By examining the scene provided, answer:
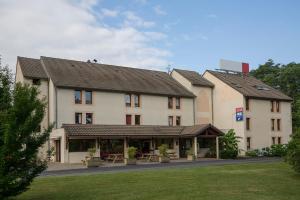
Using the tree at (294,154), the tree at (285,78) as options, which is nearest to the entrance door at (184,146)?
the tree at (294,154)

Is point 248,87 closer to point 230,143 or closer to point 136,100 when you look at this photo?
point 230,143

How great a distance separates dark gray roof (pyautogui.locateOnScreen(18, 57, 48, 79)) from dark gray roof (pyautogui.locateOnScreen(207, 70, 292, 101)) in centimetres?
2070

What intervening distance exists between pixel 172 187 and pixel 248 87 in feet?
123

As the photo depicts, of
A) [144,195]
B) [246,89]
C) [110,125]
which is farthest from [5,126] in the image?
[246,89]

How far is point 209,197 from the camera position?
1442 centimetres

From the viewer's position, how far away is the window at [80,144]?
1501 inches

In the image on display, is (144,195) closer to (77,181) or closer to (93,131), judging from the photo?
(77,181)

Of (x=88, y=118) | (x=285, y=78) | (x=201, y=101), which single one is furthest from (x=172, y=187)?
(x=285, y=78)

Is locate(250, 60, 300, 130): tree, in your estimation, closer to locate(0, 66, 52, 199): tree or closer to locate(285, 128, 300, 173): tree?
locate(285, 128, 300, 173): tree

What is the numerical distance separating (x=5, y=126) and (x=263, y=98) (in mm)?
41335

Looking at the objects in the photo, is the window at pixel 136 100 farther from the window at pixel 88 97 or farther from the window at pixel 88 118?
the window at pixel 88 118

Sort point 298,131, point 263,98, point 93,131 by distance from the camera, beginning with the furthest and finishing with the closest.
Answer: point 263,98 < point 93,131 < point 298,131

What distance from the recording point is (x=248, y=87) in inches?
2061

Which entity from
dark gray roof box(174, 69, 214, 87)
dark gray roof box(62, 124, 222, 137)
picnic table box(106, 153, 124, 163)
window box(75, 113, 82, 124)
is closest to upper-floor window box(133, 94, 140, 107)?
dark gray roof box(62, 124, 222, 137)
